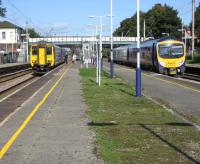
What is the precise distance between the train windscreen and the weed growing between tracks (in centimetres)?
2864

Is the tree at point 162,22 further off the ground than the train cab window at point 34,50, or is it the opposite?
the tree at point 162,22

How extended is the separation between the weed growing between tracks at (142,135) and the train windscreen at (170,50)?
28.6 m

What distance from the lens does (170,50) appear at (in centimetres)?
4662

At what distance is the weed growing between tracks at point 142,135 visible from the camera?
9172 millimetres

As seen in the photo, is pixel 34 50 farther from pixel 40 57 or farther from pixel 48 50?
pixel 48 50

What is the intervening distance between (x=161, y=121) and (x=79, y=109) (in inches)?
156

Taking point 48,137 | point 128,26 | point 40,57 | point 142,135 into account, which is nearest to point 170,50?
point 40,57

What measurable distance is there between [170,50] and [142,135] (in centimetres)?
3581

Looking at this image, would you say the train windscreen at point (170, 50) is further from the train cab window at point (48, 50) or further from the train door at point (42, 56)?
the train cab window at point (48, 50)

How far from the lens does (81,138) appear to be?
440 inches

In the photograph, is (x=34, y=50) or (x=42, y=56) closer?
(x=34, y=50)

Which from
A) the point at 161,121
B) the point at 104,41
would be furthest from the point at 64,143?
the point at 104,41

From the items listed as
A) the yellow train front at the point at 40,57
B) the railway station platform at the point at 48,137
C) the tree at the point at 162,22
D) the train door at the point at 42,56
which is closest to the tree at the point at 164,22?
the tree at the point at 162,22

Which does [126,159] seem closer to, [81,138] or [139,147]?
[139,147]
